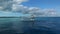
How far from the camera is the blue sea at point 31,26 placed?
1483 millimetres

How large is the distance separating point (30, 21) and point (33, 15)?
125 mm

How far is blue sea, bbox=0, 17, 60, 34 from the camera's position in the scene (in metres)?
1.48

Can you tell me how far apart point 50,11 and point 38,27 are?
37 centimetres

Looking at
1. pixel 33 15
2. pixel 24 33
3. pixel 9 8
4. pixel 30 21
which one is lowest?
pixel 24 33

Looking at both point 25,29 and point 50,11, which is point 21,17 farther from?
point 50,11

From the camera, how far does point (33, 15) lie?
1.50m

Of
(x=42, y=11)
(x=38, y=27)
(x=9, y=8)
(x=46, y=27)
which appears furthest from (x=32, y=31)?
(x=9, y=8)

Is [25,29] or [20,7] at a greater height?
[20,7]

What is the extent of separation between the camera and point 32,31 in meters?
1.53

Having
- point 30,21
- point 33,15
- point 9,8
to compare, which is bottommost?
point 30,21

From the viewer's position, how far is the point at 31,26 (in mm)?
1524

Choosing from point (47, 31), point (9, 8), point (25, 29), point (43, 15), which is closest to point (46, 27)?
point (47, 31)

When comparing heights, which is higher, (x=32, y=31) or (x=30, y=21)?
(x=30, y=21)

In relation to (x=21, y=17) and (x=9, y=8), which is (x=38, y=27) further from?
(x=9, y=8)
